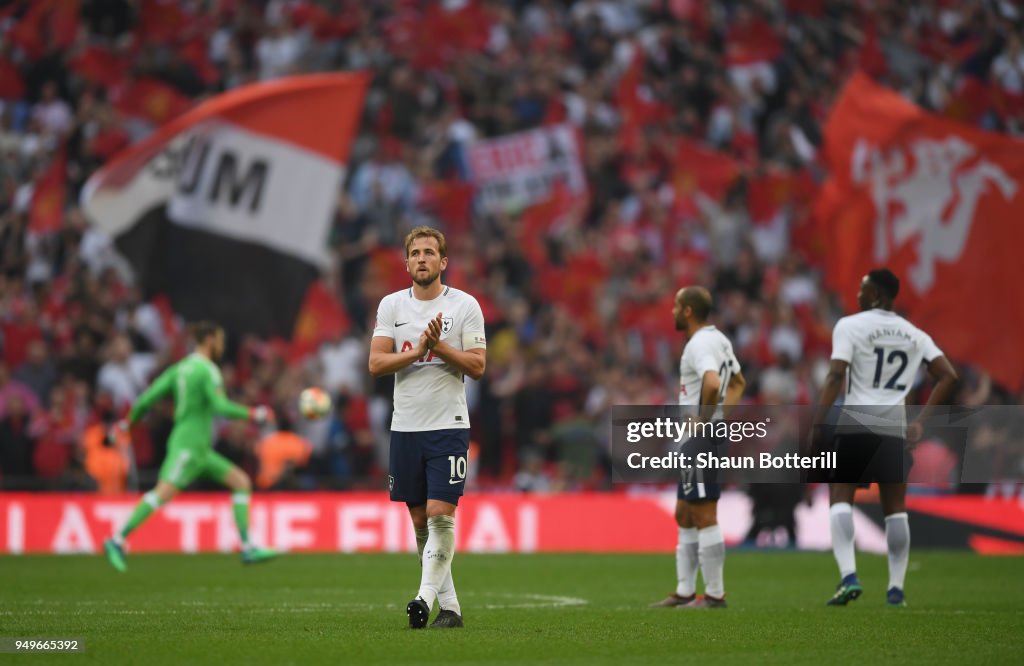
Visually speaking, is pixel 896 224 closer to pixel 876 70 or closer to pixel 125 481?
pixel 876 70

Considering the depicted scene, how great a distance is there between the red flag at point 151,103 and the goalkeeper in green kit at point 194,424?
9.41m

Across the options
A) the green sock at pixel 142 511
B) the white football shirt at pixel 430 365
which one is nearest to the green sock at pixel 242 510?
the green sock at pixel 142 511

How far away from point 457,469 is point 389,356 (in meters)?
0.82

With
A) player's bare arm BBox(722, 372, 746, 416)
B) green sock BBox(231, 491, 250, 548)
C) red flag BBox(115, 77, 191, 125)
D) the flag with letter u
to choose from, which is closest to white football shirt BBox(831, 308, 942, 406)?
Result: player's bare arm BBox(722, 372, 746, 416)

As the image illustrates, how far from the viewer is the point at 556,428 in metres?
22.6

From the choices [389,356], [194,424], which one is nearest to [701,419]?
[389,356]

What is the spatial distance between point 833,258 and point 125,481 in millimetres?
9967

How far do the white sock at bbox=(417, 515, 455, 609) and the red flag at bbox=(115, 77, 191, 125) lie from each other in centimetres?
1705

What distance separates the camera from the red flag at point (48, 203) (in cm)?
2442

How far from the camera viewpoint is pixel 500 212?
2666 centimetres

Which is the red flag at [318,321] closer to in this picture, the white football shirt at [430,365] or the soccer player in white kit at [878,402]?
the soccer player in white kit at [878,402]

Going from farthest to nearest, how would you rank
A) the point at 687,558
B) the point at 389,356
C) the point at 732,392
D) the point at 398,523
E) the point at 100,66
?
the point at 100,66
the point at 398,523
the point at 687,558
the point at 732,392
the point at 389,356

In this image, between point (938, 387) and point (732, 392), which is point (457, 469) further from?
point (938, 387)

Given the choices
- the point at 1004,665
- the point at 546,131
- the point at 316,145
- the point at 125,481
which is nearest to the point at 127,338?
the point at 125,481
